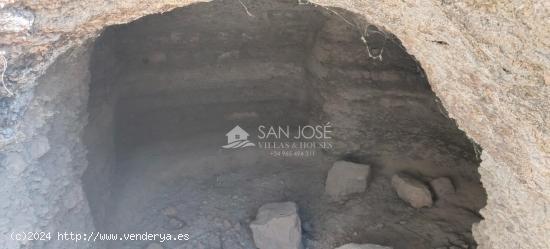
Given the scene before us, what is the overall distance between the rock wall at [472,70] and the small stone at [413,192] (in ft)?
4.16

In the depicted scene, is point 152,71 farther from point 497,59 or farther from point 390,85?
point 497,59

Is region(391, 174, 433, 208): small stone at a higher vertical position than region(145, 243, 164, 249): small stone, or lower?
higher

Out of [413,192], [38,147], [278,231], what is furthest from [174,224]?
[413,192]

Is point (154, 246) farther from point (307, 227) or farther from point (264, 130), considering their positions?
point (264, 130)

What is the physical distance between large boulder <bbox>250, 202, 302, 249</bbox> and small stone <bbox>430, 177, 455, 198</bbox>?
98 cm

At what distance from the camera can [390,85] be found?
11.4 feet

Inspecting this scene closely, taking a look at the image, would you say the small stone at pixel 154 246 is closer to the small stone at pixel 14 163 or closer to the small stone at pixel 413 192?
the small stone at pixel 14 163

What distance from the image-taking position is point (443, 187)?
11.1 feet

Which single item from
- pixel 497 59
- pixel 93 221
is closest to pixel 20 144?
pixel 93 221

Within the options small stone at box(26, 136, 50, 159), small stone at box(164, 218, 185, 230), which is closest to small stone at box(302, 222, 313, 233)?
small stone at box(164, 218, 185, 230)

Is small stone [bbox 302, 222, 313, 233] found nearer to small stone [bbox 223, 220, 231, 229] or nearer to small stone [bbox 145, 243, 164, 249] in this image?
small stone [bbox 223, 220, 231, 229]

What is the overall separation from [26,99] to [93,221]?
3.21ft

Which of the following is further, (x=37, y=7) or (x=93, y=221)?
(x=93, y=221)

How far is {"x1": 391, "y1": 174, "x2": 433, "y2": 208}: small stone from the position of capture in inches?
130
